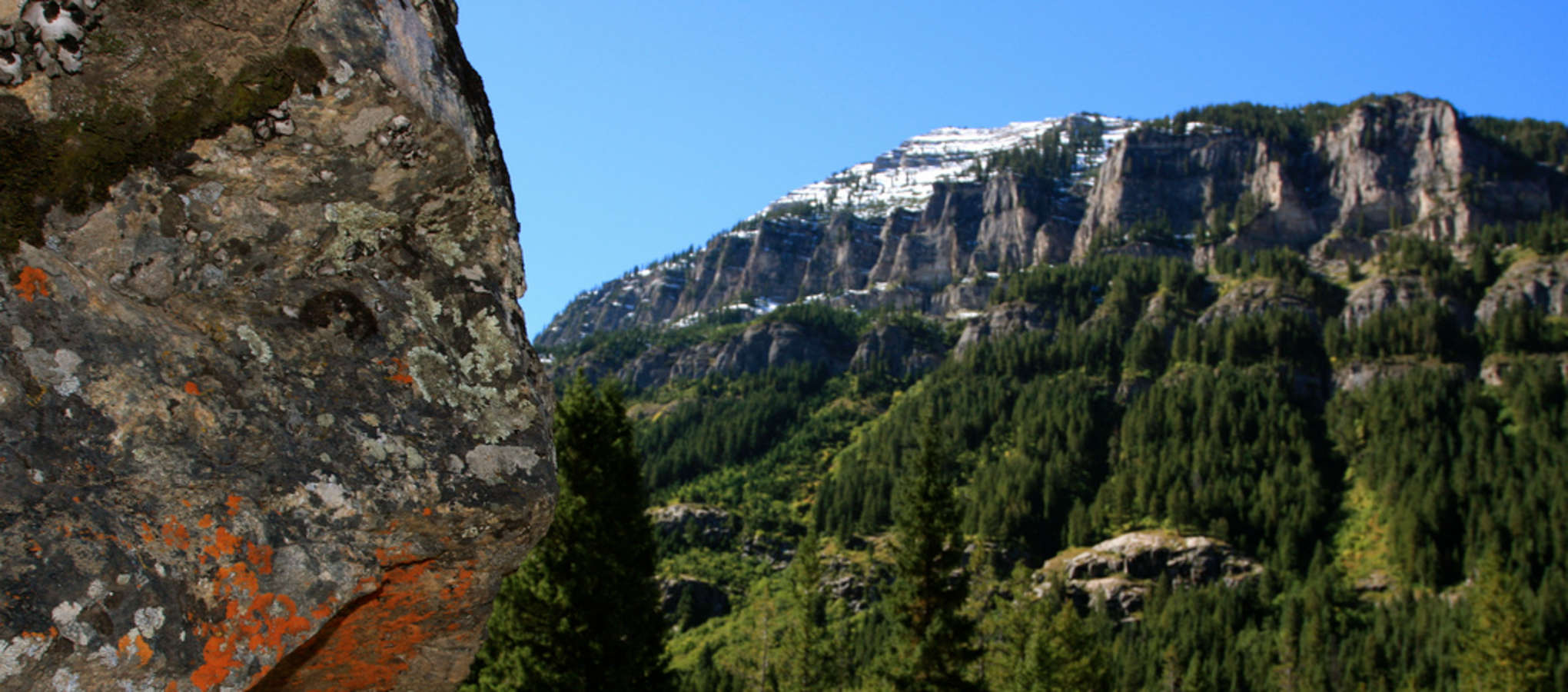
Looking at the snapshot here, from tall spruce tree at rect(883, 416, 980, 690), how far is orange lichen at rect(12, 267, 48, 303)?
23.0 m

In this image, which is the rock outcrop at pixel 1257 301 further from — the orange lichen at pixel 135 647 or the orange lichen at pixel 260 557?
the orange lichen at pixel 135 647

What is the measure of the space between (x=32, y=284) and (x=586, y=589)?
14.6 meters

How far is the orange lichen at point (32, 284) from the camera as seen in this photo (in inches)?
139

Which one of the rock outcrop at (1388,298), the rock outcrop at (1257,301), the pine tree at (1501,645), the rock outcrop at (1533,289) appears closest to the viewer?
the pine tree at (1501,645)

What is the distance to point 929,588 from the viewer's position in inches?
1037

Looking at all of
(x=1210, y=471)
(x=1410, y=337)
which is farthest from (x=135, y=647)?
(x=1410, y=337)

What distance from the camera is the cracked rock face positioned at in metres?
3.42

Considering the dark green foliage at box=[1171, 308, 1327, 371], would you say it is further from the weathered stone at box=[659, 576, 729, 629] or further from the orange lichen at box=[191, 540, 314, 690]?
the orange lichen at box=[191, 540, 314, 690]

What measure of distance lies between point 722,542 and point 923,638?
99.2 m

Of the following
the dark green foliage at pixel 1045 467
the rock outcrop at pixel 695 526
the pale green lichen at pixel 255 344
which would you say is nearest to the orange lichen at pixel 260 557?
the pale green lichen at pixel 255 344

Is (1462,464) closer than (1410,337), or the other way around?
(1462,464)

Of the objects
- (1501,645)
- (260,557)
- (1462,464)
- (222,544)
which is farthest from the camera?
(1462,464)

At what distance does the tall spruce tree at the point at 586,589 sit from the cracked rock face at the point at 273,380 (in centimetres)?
1237

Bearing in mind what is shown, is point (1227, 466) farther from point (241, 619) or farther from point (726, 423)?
point (241, 619)
